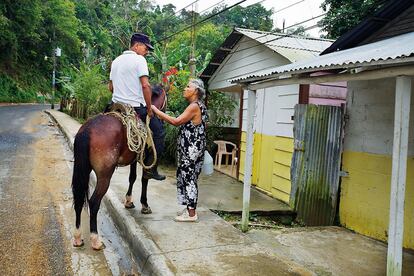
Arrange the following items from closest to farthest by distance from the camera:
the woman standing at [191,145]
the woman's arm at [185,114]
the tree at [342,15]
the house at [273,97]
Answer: the woman's arm at [185,114], the woman standing at [191,145], the house at [273,97], the tree at [342,15]

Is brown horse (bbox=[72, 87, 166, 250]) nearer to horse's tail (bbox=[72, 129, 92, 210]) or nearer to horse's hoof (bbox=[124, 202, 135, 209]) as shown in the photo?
horse's tail (bbox=[72, 129, 92, 210])

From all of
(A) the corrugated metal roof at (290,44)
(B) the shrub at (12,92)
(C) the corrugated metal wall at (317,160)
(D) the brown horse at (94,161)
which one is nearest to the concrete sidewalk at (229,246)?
(C) the corrugated metal wall at (317,160)

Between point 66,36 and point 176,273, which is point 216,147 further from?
point 66,36

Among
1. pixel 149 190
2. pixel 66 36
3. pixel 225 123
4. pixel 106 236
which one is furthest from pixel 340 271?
pixel 66 36

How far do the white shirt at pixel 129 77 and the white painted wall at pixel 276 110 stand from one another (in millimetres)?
3280

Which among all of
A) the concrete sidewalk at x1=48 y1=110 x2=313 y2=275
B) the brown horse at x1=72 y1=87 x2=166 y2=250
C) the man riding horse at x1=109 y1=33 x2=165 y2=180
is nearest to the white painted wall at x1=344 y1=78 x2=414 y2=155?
the concrete sidewalk at x1=48 y1=110 x2=313 y2=275

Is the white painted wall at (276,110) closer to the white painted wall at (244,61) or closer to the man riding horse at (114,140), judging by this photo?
the white painted wall at (244,61)

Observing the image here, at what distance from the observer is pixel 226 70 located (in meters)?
9.94

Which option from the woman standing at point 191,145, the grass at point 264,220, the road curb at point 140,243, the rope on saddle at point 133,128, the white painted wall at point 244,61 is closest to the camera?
the road curb at point 140,243

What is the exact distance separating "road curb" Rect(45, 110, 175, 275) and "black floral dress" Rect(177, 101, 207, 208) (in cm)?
74

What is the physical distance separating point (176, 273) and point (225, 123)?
8234 mm

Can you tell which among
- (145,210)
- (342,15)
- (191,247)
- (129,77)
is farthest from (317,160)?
(342,15)

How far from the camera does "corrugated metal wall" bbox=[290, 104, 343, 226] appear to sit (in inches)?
241

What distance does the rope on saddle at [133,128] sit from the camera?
14.4ft
